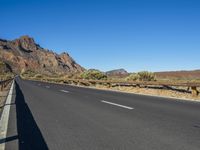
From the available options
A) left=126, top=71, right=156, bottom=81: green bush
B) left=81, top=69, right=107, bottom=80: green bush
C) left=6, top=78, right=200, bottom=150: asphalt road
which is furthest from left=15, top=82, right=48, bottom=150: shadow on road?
left=81, top=69, right=107, bottom=80: green bush

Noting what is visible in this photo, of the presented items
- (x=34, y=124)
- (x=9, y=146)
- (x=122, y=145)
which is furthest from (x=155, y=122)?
(x=9, y=146)

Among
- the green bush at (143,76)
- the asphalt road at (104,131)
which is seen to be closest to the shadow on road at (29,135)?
the asphalt road at (104,131)

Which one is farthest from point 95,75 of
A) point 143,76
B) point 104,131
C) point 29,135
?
point 29,135

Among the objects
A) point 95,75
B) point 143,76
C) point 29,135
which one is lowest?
point 29,135

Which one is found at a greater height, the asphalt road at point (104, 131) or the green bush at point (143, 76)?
the green bush at point (143, 76)

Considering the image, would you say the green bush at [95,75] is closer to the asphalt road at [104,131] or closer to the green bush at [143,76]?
the green bush at [143,76]

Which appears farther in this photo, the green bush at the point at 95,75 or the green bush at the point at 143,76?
the green bush at the point at 95,75

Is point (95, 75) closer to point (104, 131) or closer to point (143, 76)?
point (143, 76)

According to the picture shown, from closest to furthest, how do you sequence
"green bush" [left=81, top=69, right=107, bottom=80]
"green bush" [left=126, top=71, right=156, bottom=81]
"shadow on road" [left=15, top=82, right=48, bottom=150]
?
"shadow on road" [left=15, top=82, right=48, bottom=150] → "green bush" [left=126, top=71, right=156, bottom=81] → "green bush" [left=81, top=69, right=107, bottom=80]

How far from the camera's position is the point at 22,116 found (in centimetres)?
951

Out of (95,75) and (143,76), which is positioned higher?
(95,75)

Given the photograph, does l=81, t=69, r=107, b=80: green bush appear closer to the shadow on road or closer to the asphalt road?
the asphalt road

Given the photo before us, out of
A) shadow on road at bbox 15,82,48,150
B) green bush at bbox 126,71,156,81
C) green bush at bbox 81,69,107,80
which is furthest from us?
green bush at bbox 81,69,107,80

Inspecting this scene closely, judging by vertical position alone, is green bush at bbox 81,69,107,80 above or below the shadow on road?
above
